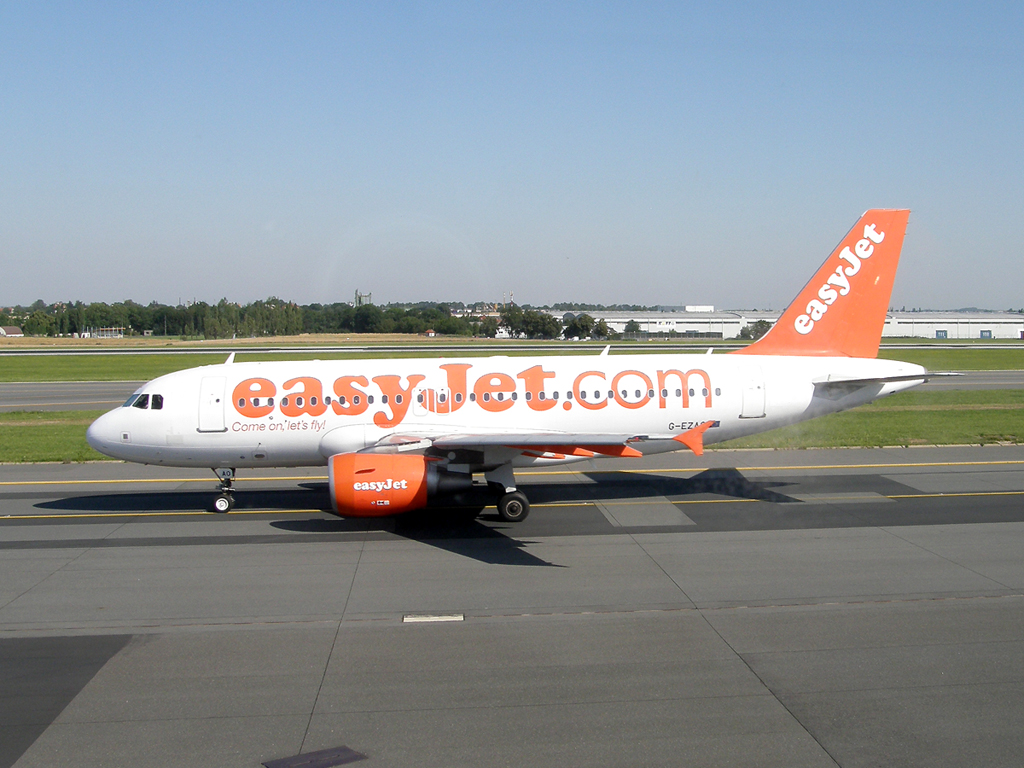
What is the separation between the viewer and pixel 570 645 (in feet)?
37.0

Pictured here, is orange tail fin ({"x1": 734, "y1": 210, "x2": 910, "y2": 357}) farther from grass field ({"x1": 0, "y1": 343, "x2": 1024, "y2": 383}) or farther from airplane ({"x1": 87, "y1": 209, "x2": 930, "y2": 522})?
grass field ({"x1": 0, "y1": 343, "x2": 1024, "y2": 383})

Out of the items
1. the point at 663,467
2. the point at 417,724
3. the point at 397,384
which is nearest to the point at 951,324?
the point at 663,467

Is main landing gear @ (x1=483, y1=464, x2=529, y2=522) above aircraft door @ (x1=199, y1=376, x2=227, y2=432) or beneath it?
beneath

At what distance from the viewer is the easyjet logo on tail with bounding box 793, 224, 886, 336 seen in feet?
72.0

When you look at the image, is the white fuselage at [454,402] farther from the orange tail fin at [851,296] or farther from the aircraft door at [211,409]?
the orange tail fin at [851,296]

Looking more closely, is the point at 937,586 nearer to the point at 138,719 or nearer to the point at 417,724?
the point at 417,724

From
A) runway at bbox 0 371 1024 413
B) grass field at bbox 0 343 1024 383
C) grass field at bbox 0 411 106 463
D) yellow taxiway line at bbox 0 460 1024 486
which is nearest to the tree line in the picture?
grass field at bbox 0 343 1024 383

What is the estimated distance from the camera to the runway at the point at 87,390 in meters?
42.6

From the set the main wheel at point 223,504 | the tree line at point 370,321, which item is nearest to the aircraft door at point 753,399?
the main wheel at point 223,504

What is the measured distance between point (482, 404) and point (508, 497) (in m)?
2.87

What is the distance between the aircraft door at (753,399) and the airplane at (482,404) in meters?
0.03

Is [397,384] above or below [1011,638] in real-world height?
above

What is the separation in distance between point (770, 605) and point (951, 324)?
13585 centimetres

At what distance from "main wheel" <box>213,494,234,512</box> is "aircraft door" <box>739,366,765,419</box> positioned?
526 inches
